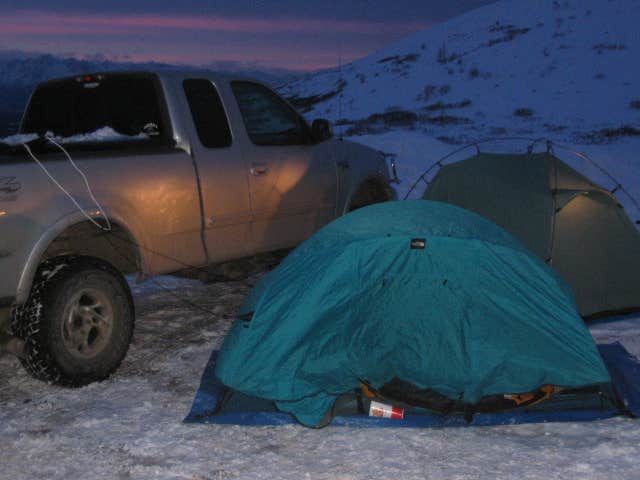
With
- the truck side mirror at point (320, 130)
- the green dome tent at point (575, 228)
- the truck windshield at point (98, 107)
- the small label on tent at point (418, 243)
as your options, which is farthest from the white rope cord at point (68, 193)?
the green dome tent at point (575, 228)

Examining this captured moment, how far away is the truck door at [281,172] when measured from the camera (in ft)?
24.1

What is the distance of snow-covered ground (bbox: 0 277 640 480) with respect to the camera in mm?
4613

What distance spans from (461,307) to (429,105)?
36.1 metres

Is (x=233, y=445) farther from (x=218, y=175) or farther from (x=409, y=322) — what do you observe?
(x=218, y=175)

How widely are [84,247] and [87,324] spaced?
0.78 meters

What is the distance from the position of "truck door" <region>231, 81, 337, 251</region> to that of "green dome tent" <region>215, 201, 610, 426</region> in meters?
1.67

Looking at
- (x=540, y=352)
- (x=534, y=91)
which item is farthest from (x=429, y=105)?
(x=540, y=352)

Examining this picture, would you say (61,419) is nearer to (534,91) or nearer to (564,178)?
(564,178)

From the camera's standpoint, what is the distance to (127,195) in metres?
6.09

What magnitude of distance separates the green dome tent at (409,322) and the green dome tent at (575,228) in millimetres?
1694

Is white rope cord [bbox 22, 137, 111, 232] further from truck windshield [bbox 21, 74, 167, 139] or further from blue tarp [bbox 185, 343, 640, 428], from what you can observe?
blue tarp [bbox 185, 343, 640, 428]

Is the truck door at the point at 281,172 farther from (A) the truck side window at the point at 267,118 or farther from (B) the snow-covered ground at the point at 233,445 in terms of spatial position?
(B) the snow-covered ground at the point at 233,445

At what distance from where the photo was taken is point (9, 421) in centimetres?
536

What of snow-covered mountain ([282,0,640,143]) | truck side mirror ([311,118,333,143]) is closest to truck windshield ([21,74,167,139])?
truck side mirror ([311,118,333,143])
